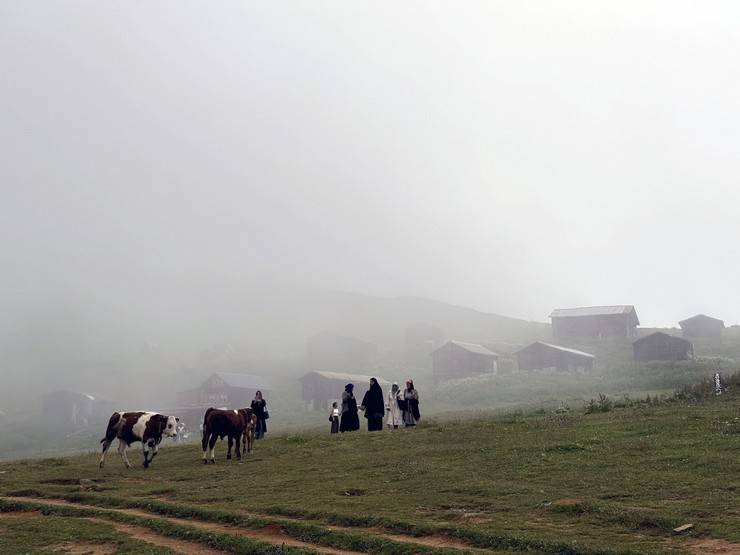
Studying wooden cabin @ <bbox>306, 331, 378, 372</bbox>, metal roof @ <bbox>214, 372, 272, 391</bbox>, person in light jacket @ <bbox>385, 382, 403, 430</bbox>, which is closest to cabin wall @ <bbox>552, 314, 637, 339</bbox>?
wooden cabin @ <bbox>306, 331, 378, 372</bbox>

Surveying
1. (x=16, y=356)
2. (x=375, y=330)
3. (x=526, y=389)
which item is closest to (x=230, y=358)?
(x=375, y=330)

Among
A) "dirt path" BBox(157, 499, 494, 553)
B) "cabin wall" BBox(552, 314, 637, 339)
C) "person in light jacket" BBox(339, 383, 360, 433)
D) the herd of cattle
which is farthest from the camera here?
"cabin wall" BBox(552, 314, 637, 339)

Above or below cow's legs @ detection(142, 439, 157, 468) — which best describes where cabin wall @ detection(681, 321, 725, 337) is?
above

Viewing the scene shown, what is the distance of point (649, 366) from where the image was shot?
80250 millimetres

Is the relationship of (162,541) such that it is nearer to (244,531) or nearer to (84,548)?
(84,548)

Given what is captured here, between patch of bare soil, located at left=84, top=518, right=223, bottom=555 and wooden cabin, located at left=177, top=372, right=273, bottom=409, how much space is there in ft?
260

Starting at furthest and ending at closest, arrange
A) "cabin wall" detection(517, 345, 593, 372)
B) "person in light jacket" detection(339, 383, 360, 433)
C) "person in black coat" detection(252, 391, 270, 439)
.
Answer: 1. "cabin wall" detection(517, 345, 593, 372)
2. "person in light jacket" detection(339, 383, 360, 433)
3. "person in black coat" detection(252, 391, 270, 439)

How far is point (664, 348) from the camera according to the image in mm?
89812

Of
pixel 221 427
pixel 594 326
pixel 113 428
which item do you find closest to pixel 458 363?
pixel 594 326

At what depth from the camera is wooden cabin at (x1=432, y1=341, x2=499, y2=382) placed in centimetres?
Result: 9875

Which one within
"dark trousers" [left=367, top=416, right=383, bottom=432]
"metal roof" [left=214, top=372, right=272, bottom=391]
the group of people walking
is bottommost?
"dark trousers" [left=367, top=416, right=383, bottom=432]

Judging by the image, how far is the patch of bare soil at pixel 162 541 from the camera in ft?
41.6

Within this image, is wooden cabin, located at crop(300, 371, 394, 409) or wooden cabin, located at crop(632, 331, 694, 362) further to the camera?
wooden cabin, located at crop(300, 371, 394, 409)

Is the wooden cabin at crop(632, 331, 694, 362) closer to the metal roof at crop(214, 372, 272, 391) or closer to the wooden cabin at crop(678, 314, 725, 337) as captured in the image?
the wooden cabin at crop(678, 314, 725, 337)
